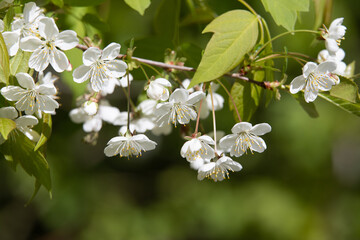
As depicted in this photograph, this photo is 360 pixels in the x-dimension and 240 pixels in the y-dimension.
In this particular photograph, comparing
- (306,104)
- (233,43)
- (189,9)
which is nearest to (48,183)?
(233,43)

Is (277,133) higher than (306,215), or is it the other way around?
(277,133)

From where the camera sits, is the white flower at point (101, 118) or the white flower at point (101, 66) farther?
the white flower at point (101, 118)

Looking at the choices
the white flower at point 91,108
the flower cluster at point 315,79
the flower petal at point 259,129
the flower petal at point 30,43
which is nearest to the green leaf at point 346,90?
the flower cluster at point 315,79

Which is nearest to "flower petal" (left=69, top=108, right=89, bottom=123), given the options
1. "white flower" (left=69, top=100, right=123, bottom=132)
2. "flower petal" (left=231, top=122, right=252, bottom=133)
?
"white flower" (left=69, top=100, right=123, bottom=132)

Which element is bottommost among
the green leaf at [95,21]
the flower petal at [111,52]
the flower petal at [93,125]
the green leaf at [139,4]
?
the flower petal at [93,125]

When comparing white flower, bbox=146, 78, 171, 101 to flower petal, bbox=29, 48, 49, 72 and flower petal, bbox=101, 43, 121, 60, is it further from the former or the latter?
flower petal, bbox=29, 48, 49, 72

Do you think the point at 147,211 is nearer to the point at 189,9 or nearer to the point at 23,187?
the point at 23,187

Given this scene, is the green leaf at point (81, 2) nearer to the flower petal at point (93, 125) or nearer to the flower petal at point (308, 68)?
the flower petal at point (93, 125)
